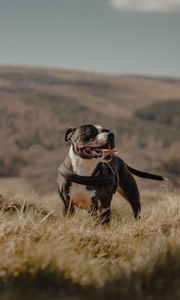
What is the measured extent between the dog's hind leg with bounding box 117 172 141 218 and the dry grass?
2889mm

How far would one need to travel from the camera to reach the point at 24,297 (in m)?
3.80

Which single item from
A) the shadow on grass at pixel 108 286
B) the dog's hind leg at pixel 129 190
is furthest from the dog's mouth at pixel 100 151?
the shadow on grass at pixel 108 286

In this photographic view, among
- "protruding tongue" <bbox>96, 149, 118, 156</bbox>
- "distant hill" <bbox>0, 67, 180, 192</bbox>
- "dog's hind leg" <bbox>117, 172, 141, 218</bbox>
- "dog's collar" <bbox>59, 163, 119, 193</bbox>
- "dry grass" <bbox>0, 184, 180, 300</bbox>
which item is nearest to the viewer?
"dry grass" <bbox>0, 184, 180, 300</bbox>

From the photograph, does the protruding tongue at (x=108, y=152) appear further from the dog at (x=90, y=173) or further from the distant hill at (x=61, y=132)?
the distant hill at (x=61, y=132)

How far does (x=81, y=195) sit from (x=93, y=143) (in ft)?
2.31

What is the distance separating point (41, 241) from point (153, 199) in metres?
8.48

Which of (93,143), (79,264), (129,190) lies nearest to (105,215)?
(93,143)

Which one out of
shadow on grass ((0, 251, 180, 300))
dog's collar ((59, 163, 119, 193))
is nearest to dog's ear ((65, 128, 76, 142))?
dog's collar ((59, 163, 119, 193))

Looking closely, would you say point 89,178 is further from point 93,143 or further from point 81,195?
point 93,143

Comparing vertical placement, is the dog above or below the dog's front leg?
above

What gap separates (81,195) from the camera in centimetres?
778

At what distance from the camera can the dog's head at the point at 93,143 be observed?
7.64 metres

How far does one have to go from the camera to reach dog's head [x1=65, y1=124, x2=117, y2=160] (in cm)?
764

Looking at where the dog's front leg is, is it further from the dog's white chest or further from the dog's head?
the dog's head
